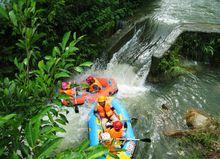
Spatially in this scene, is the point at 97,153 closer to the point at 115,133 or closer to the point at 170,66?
the point at 115,133

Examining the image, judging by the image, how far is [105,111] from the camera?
6.29m

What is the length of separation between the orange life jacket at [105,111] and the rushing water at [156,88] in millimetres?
582

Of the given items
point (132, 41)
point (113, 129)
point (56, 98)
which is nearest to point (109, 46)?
point (132, 41)

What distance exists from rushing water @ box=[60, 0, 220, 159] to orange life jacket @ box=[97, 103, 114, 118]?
1.91 ft

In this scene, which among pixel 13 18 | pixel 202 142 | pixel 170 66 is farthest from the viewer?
pixel 170 66

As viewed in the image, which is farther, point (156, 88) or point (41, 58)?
point (156, 88)

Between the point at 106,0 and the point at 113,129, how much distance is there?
13.2 ft

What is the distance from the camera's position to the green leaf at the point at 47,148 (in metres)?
1.50

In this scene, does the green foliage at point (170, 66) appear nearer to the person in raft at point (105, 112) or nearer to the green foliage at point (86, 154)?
the person in raft at point (105, 112)

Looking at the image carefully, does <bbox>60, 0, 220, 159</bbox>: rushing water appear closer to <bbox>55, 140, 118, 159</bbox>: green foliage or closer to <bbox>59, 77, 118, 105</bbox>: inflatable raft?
<bbox>59, 77, 118, 105</bbox>: inflatable raft

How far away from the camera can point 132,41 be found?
919cm

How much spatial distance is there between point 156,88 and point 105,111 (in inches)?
78.6

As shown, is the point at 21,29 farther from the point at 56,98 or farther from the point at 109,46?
the point at 109,46

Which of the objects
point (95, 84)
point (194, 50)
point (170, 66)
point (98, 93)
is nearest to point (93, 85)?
point (95, 84)
